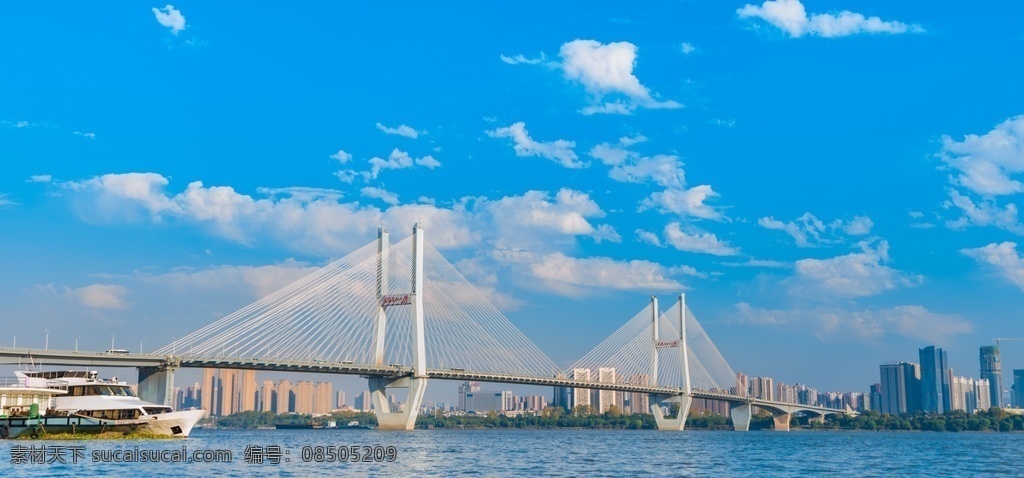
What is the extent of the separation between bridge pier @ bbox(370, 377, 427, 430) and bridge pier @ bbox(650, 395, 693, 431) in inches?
1576

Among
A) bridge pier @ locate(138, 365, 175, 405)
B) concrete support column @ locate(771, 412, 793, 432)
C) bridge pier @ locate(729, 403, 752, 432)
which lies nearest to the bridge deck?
bridge pier @ locate(138, 365, 175, 405)

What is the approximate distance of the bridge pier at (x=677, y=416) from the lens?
110 metres

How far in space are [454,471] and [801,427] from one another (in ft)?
420

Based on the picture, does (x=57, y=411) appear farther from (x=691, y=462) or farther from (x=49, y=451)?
(x=691, y=462)

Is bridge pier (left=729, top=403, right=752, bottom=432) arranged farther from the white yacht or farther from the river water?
the white yacht

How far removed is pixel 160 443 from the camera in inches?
1698

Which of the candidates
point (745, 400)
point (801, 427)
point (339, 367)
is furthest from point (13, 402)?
point (801, 427)

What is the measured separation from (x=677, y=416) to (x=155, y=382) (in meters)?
67.2

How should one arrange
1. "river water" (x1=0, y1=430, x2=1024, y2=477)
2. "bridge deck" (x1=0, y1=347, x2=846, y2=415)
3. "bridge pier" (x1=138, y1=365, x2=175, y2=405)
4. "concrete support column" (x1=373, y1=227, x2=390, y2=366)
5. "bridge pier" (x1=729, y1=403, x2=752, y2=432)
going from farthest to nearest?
1. "bridge pier" (x1=729, y1=403, x2=752, y2=432)
2. "concrete support column" (x1=373, y1=227, x2=390, y2=366)
3. "bridge pier" (x1=138, y1=365, x2=175, y2=405)
4. "bridge deck" (x1=0, y1=347, x2=846, y2=415)
5. "river water" (x1=0, y1=430, x2=1024, y2=477)

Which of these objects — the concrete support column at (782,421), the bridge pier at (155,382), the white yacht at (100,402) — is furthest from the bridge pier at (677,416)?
the white yacht at (100,402)

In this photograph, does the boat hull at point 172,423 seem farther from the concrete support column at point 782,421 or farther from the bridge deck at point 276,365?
the concrete support column at point 782,421

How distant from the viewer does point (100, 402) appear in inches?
1746

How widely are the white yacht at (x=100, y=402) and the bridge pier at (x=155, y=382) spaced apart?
41.4 ft

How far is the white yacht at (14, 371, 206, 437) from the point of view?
44.2 metres
